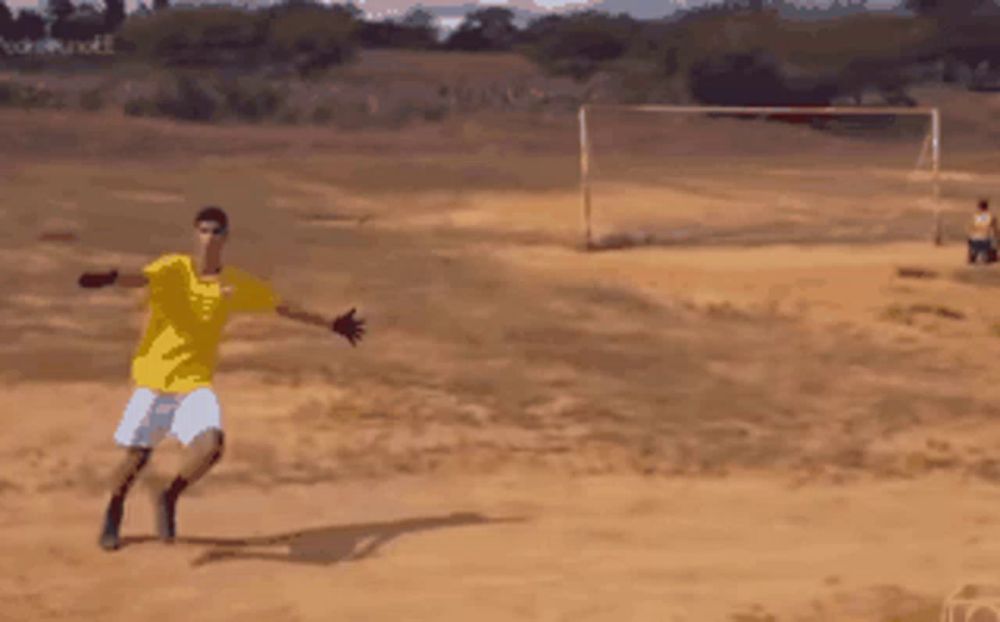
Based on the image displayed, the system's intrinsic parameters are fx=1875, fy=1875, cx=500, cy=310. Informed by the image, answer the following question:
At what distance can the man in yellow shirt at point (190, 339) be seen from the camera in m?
8.60

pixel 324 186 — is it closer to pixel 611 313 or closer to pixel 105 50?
pixel 611 313

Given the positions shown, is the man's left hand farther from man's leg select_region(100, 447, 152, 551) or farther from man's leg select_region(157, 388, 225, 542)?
man's leg select_region(100, 447, 152, 551)

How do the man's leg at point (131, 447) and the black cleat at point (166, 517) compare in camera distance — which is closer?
the man's leg at point (131, 447)

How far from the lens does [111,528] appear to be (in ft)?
29.6

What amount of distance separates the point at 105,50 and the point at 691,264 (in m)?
57.2

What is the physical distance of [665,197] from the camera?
34.3m

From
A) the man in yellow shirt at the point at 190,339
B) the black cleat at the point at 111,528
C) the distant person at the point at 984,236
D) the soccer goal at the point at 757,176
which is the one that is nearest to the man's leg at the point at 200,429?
the man in yellow shirt at the point at 190,339

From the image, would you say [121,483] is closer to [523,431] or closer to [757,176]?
[523,431]

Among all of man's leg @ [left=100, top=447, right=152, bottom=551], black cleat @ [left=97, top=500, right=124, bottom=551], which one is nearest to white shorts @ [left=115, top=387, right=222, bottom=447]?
man's leg @ [left=100, top=447, right=152, bottom=551]

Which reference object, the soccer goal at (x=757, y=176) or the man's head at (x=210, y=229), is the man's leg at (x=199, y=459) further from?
the soccer goal at (x=757, y=176)

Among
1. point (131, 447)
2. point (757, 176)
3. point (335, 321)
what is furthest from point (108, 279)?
point (757, 176)

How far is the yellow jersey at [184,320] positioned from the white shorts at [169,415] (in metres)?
0.05

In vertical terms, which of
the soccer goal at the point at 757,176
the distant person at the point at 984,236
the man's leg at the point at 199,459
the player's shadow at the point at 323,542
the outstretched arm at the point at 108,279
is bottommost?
the soccer goal at the point at 757,176

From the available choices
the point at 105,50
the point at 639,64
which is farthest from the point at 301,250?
the point at 105,50
